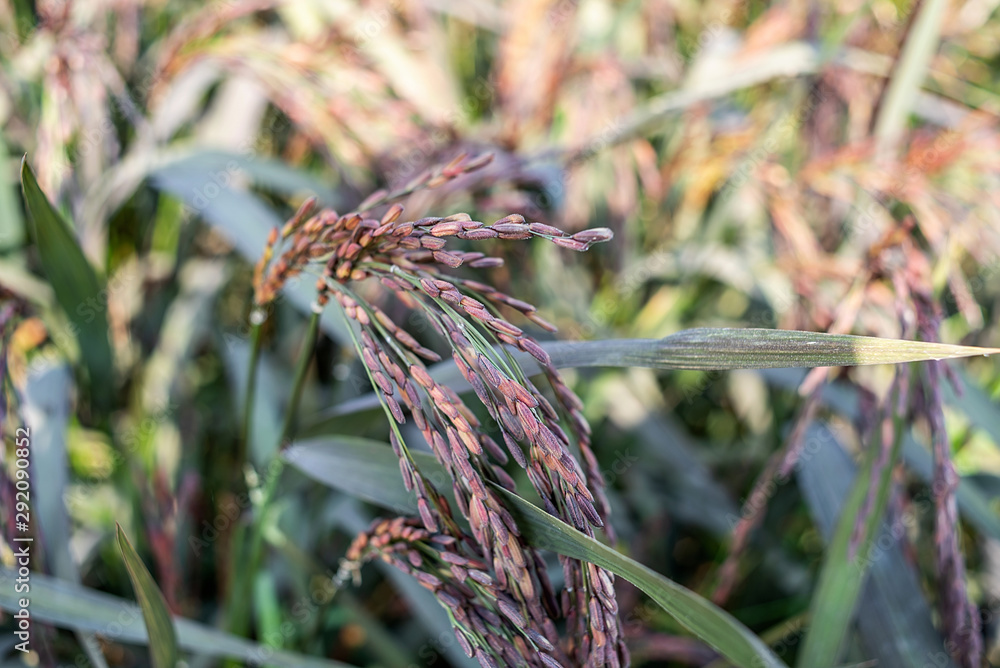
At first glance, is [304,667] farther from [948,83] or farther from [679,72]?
[948,83]

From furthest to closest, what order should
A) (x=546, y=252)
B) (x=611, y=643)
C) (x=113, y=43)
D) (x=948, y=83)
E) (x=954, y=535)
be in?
(x=948, y=83)
(x=113, y=43)
(x=546, y=252)
(x=954, y=535)
(x=611, y=643)

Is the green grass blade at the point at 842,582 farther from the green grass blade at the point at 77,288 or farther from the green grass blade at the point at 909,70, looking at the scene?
the green grass blade at the point at 77,288

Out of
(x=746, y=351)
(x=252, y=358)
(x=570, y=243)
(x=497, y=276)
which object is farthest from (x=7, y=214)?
(x=746, y=351)

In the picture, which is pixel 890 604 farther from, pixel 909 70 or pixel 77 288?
pixel 77 288

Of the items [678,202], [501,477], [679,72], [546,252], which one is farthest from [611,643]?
[679,72]

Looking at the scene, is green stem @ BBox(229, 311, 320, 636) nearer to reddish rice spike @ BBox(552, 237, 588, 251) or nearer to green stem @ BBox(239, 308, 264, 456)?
green stem @ BBox(239, 308, 264, 456)

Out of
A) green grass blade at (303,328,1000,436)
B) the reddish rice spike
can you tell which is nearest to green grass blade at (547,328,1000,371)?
green grass blade at (303,328,1000,436)
